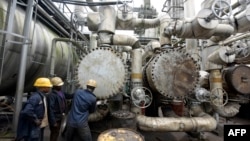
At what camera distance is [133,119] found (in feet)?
11.5

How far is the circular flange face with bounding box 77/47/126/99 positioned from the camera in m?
3.42

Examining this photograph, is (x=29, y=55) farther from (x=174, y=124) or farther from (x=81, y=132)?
(x=174, y=124)

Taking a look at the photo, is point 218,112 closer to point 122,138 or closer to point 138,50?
point 138,50

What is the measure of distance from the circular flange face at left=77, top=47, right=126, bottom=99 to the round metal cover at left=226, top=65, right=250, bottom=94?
2.62 meters

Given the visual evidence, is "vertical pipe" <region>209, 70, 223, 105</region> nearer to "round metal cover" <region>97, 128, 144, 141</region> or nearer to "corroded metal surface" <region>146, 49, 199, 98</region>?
"corroded metal surface" <region>146, 49, 199, 98</region>

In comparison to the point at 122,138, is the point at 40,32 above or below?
above

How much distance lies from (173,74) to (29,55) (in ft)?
8.84

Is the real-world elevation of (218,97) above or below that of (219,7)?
below

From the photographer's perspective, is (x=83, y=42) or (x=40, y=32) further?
(x=83, y=42)

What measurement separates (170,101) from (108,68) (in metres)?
1.50

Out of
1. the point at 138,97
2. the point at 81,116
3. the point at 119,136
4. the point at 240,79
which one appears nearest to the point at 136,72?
the point at 138,97

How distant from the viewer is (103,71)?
11.3ft

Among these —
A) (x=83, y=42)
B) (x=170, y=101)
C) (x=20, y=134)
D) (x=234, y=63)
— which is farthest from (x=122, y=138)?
(x=83, y=42)

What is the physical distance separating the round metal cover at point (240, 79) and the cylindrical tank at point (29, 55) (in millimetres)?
4218
